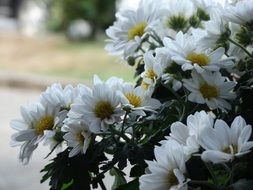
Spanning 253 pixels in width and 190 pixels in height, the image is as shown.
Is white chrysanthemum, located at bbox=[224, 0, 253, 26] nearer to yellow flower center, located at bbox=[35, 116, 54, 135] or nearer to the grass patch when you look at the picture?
yellow flower center, located at bbox=[35, 116, 54, 135]

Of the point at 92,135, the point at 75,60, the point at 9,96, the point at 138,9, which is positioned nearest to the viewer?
the point at 92,135

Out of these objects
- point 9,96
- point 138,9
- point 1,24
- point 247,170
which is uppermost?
point 1,24

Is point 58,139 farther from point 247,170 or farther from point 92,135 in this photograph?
point 247,170

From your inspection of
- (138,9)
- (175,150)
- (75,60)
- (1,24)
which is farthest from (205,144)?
(1,24)

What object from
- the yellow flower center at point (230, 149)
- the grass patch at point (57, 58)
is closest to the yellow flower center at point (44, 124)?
the yellow flower center at point (230, 149)

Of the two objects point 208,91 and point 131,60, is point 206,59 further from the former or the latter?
point 131,60

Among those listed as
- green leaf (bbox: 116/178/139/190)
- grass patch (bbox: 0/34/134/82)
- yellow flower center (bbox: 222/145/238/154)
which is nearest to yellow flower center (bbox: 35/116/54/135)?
green leaf (bbox: 116/178/139/190)
